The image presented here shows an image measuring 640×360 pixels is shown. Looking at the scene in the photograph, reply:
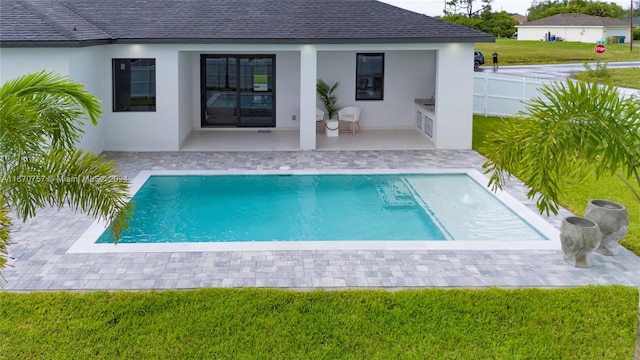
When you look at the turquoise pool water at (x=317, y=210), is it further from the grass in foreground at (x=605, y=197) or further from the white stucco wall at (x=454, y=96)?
the white stucco wall at (x=454, y=96)

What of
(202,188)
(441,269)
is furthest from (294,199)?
(441,269)

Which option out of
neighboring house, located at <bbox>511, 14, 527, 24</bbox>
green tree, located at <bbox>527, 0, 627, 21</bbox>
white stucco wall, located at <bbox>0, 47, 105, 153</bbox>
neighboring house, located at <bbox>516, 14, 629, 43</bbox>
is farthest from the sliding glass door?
neighboring house, located at <bbox>511, 14, 527, 24</bbox>

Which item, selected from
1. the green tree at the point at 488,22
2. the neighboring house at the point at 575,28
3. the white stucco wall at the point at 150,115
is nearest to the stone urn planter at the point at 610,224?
the white stucco wall at the point at 150,115

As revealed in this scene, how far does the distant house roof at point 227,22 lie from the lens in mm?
16906

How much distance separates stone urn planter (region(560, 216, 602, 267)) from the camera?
9.09 m

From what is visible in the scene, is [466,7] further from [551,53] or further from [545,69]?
[545,69]

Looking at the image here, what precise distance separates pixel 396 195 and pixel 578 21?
2750 inches

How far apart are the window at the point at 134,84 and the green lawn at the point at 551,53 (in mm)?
39673

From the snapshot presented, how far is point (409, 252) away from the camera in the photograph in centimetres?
988

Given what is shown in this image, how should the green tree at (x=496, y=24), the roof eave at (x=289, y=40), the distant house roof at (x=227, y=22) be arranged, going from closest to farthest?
the distant house roof at (x=227, y=22) → the roof eave at (x=289, y=40) → the green tree at (x=496, y=24)

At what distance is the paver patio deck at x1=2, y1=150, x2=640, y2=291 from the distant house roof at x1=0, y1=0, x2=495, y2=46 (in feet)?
24.8

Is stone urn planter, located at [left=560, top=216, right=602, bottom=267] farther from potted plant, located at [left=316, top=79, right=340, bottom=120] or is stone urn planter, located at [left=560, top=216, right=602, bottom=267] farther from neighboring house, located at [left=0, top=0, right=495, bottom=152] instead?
potted plant, located at [left=316, top=79, right=340, bottom=120]

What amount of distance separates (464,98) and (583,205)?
6.67 meters

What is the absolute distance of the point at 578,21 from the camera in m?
75.1
